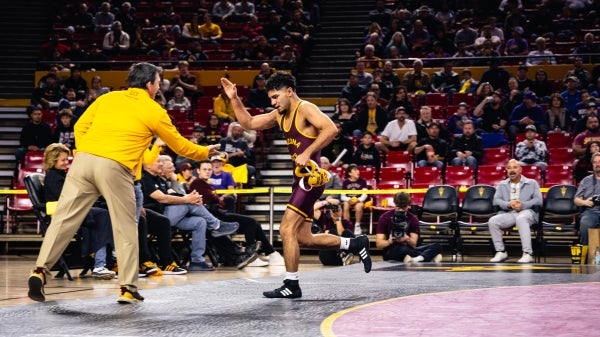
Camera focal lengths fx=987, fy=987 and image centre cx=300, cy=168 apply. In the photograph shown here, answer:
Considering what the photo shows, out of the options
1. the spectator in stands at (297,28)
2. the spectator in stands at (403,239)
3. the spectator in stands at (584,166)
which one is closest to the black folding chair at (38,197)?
the spectator in stands at (403,239)

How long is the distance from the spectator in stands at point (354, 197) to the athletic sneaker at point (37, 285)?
8.16 metres

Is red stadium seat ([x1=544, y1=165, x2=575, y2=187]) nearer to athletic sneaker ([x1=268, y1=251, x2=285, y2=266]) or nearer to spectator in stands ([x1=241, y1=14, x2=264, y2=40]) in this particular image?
athletic sneaker ([x1=268, y1=251, x2=285, y2=266])

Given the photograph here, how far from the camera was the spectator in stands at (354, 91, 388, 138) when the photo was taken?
17844mm

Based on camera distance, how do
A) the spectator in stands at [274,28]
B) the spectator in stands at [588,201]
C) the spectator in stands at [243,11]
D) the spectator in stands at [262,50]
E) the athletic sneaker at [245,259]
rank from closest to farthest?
1. the athletic sneaker at [245,259]
2. the spectator in stands at [588,201]
3. the spectator in stands at [262,50]
4. the spectator in stands at [274,28]
5. the spectator in stands at [243,11]

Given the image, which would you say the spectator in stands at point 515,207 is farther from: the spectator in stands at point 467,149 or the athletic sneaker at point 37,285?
the athletic sneaker at point 37,285

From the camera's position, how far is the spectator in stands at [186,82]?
20375mm

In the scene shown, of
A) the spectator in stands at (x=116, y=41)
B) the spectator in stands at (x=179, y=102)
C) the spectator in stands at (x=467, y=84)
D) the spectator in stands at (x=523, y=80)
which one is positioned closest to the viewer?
the spectator in stands at (x=523, y=80)

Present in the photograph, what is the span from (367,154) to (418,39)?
537 centimetres

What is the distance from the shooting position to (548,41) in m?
20.9

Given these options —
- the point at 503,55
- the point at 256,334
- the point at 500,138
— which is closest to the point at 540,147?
the point at 500,138

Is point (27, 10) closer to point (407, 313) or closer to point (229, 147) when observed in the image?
point (229, 147)

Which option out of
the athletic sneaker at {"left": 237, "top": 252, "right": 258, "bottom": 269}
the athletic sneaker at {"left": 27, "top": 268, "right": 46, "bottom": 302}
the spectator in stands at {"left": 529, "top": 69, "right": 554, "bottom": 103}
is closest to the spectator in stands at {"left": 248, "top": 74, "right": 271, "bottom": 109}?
the spectator in stands at {"left": 529, "top": 69, "right": 554, "bottom": 103}

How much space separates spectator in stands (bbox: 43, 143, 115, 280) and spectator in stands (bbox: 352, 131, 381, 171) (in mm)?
6763

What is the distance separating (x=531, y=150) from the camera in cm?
1605
